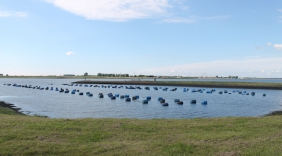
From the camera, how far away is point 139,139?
11.8 m

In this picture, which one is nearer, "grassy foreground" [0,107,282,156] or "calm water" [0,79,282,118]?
"grassy foreground" [0,107,282,156]

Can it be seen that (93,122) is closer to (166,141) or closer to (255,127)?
A: (166,141)

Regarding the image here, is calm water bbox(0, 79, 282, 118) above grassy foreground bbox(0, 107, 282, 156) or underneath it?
underneath

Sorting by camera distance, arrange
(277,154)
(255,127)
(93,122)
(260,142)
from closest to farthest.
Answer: (277,154) → (260,142) → (255,127) → (93,122)

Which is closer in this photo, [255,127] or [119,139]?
[119,139]

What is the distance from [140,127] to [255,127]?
6.09m

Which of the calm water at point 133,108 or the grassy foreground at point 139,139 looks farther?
the calm water at point 133,108

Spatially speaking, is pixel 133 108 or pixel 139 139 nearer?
pixel 139 139

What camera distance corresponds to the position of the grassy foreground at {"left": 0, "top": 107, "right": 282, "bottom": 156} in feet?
32.5

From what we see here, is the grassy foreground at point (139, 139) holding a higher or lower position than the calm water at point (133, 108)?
higher

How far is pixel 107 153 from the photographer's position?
9719 mm

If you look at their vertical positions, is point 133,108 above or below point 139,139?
below

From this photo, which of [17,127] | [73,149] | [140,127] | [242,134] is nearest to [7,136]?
[17,127]

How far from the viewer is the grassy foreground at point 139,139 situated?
32.5 ft
